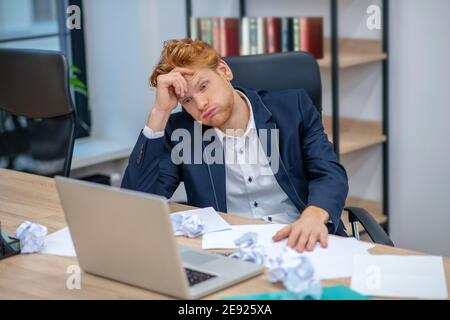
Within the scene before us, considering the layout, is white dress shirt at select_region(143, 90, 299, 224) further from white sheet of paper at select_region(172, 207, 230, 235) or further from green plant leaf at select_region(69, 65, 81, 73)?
green plant leaf at select_region(69, 65, 81, 73)

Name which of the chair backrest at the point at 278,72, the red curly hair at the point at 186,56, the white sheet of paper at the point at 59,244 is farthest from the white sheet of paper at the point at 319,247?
the chair backrest at the point at 278,72

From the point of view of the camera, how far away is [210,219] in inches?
82.6

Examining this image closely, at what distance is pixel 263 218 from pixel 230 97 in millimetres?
358

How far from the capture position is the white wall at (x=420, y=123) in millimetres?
3508

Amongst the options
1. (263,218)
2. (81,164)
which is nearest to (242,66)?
(263,218)

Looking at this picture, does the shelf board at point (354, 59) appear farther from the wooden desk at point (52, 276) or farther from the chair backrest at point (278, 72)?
the wooden desk at point (52, 276)

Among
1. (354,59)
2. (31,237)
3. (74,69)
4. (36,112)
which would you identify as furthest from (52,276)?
(74,69)

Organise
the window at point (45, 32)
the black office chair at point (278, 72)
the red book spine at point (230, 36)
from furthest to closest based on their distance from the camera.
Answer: the window at point (45, 32), the red book spine at point (230, 36), the black office chair at point (278, 72)

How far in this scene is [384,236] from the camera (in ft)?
7.02

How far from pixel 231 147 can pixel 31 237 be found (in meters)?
0.69

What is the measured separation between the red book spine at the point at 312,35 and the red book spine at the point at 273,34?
0.11m

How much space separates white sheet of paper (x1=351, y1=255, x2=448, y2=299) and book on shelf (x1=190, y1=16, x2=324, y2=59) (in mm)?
1958

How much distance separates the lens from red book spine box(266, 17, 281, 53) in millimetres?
Answer: 3621

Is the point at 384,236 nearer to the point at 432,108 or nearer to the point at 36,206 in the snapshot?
the point at 36,206
